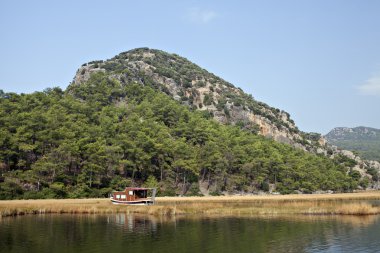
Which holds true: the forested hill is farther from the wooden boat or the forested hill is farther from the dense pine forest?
the wooden boat

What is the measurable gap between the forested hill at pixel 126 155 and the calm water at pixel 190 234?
1579 inches

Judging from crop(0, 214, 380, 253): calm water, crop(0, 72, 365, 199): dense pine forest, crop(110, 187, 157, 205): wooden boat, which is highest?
crop(0, 72, 365, 199): dense pine forest

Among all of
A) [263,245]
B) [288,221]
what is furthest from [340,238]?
[288,221]

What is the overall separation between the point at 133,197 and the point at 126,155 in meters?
38.8

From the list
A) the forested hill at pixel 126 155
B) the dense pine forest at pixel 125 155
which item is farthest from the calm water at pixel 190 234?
the forested hill at pixel 126 155

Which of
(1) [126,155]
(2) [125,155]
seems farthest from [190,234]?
(2) [125,155]

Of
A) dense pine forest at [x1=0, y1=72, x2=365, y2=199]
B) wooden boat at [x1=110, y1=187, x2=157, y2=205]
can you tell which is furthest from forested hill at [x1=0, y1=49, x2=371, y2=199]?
wooden boat at [x1=110, y1=187, x2=157, y2=205]

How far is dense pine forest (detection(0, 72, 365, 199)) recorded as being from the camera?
9088 cm

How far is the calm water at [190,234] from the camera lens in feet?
109

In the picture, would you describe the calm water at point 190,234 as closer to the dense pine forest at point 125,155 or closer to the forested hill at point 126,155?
the dense pine forest at point 125,155

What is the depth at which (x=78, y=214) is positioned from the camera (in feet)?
192

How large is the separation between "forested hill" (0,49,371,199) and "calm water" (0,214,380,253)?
40.1 metres

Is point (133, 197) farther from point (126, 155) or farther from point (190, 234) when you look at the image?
point (126, 155)

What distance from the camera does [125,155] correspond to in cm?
10988
